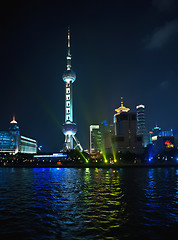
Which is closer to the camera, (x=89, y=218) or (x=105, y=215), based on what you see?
(x=89, y=218)

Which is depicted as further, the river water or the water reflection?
the water reflection

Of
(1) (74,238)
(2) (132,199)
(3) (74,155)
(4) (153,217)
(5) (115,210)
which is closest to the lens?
(1) (74,238)

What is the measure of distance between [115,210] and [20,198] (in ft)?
41.2

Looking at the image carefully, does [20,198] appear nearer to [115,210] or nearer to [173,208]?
[115,210]

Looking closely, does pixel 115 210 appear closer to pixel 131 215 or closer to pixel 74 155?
pixel 131 215

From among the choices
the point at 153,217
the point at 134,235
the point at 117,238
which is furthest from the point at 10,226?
the point at 153,217

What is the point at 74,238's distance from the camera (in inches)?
522

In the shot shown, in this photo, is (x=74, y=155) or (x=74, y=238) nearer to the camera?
(x=74, y=238)

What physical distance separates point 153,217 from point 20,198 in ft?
52.7

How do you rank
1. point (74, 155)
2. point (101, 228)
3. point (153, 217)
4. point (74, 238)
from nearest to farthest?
point (74, 238) → point (101, 228) → point (153, 217) → point (74, 155)

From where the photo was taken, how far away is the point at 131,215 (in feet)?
60.3

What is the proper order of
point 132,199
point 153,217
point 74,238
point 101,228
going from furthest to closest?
point 132,199, point 153,217, point 101,228, point 74,238

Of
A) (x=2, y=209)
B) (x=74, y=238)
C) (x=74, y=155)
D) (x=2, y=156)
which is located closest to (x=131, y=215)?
(x=74, y=238)

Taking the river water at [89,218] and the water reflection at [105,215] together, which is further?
the water reflection at [105,215]
